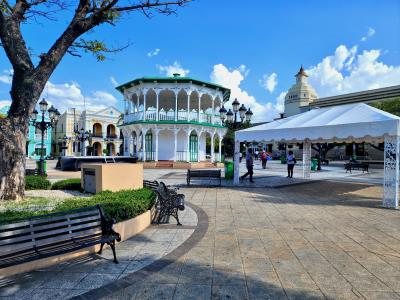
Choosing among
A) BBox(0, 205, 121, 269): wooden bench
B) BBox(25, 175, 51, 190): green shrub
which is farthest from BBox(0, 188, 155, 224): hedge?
BBox(25, 175, 51, 190): green shrub

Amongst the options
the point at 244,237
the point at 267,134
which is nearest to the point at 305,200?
the point at 267,134

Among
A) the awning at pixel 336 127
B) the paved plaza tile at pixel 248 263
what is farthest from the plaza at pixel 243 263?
the awning at pixel 336 127

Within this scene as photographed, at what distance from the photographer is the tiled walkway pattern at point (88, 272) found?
134 inches

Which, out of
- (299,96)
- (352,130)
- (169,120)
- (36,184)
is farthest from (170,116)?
(299,96)

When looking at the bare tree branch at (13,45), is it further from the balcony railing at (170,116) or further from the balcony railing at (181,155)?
the balcony railing at (181,155)

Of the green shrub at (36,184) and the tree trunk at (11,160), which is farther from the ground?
the tree trunk at (11,160)

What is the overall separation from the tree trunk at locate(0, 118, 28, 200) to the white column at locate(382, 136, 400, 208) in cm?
1079

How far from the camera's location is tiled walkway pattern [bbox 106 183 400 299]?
348 centimetres

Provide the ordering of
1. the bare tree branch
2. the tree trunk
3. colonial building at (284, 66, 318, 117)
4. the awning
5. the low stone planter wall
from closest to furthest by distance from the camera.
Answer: the low stone planter wall, the tree trunk, the bare tree branch, the awning, colonial building at (284, 66, 318, 117)

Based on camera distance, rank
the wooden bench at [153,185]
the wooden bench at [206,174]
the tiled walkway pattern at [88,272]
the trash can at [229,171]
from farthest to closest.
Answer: the trash can at [229,171] < the wooden bench at [206,174] < the wooden bench at [153,185] < the tiled walkway pattern at [88,272]

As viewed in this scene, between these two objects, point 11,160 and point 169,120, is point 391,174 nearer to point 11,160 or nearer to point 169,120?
point 11,160

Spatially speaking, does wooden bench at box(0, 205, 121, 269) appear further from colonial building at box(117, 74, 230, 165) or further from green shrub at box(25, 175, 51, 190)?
colonial building at box(117, 74, 230, 165)

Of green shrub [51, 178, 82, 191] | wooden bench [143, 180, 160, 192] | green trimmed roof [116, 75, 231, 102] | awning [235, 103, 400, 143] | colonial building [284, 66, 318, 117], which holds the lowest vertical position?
green shrub [51, 178, 82, 191]

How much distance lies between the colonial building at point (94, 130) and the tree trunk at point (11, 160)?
49452mm
